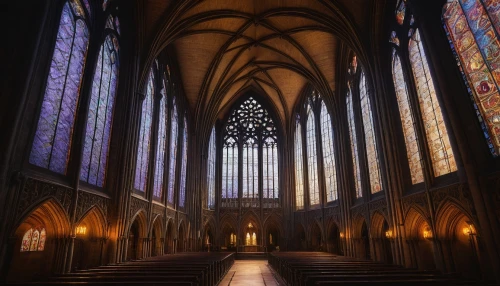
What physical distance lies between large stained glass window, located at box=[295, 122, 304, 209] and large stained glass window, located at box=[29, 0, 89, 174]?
21797 mm

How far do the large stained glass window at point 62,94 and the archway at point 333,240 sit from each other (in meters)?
20.1

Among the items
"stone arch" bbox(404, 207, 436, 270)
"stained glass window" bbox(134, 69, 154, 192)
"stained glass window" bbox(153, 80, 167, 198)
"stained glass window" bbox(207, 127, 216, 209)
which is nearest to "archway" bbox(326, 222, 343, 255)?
"stone arch" bbox(404, 207, 436, 270)

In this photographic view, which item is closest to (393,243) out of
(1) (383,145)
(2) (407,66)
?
(1) (383,145)

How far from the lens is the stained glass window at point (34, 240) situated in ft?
30.8

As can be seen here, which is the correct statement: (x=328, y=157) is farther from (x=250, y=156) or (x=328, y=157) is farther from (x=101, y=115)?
(x=101, y=115)

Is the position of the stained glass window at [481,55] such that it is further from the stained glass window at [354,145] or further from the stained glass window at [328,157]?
the stained glass window at [328,157]

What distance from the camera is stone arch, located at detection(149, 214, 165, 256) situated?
18.6 meters

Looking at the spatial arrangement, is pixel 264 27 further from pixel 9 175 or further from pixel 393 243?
pixel 9 175

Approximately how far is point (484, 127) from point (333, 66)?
14368 millimetres

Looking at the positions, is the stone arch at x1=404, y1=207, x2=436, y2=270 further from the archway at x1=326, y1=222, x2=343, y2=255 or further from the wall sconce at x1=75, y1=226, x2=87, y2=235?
the wall sconce at x1=75, y1=226, x2=87, y2=235

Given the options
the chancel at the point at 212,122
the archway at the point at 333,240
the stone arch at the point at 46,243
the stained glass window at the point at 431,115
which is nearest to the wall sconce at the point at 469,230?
the chancel at the point at 212,122

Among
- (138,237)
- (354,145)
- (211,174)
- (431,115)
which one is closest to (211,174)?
(211,174)

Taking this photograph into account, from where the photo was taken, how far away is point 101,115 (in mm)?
12922

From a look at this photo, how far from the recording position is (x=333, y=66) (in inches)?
877
